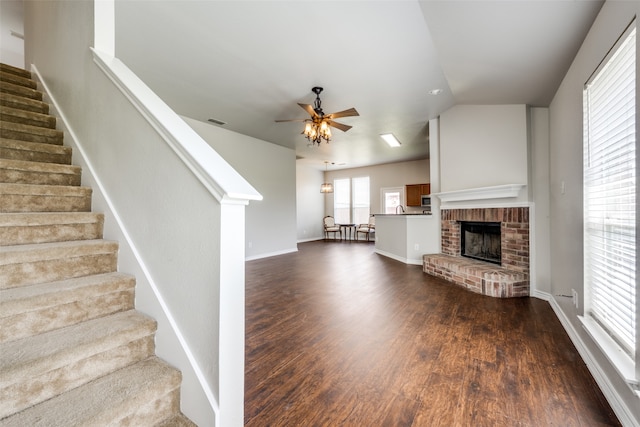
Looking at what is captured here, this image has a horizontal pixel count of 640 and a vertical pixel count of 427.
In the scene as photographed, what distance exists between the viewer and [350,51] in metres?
2.94

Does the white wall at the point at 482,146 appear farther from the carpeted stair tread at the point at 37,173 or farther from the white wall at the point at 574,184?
the carpeted stair tread at the point at 37,173

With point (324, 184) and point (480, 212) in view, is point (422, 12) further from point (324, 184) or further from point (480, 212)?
point (324, 184)

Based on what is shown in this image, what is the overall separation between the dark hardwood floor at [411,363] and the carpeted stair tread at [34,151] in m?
1.99

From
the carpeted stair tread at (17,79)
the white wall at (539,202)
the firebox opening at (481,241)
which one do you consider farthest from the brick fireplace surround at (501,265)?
the carpeted stair tread at (17,79)

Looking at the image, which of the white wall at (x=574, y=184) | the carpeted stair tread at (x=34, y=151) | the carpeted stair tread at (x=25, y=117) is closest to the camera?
the white wall at (x=574, y=184)

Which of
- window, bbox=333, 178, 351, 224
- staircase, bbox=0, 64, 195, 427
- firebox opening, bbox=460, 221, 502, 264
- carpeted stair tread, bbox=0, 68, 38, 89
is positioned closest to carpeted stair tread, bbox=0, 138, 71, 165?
staircase, bbox=0, 64, 195, 427

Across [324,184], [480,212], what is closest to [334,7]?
[480,212]

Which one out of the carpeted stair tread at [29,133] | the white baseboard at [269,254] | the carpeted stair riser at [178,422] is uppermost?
the carpeted stair tread at [29,133]

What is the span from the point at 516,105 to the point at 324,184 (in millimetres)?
6750

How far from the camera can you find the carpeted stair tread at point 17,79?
249cm

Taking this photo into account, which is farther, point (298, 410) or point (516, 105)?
point (516, 105)

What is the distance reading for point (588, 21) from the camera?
1.95 meters

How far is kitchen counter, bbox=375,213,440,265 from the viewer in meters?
5.06

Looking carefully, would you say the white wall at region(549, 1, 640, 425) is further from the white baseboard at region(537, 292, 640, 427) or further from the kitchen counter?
the kitchen counter
